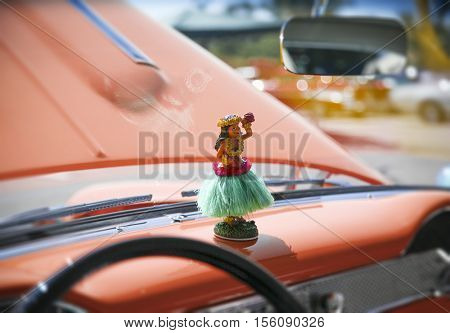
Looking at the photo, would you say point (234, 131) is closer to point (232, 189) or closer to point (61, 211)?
point (232, 189)

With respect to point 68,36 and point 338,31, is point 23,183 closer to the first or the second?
point 68,36

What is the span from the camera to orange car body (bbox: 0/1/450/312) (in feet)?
3.21

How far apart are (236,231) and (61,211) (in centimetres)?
33

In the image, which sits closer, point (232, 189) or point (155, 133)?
point (232, 189)

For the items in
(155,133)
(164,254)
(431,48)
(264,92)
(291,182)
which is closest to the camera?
(164,254)

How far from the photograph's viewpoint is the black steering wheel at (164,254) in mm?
737

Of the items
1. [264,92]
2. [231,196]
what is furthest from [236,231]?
[264,92]

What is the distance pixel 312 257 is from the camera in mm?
1149

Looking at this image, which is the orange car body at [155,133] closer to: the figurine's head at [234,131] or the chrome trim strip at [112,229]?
the chrome trim strip at [112,229]

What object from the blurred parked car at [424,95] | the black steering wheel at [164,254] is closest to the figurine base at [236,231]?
the black steering wheel at [164,254]

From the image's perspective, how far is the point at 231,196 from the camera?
3.74 feet

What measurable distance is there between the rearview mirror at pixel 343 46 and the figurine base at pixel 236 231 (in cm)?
49

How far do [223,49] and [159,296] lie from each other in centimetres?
136

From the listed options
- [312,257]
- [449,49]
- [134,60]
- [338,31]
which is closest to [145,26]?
→ [134,60]
